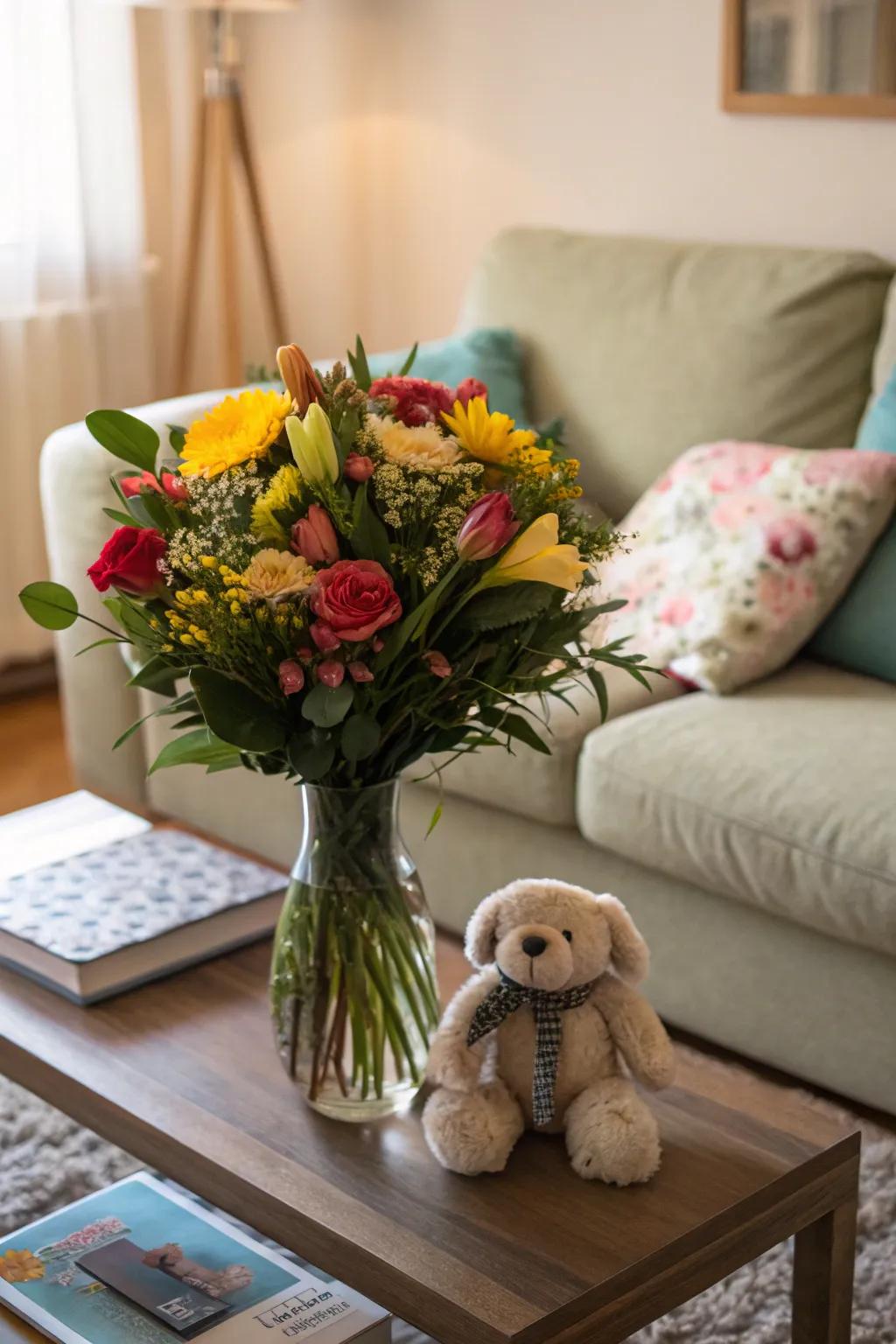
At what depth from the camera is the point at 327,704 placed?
1.17 metres

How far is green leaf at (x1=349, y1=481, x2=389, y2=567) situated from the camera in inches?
46.0

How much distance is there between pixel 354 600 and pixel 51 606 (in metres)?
0.26

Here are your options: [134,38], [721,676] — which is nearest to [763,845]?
[721,676]

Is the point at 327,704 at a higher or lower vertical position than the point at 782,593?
higher

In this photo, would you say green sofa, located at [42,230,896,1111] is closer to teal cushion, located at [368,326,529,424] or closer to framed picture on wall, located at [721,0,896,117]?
teal cushion, located at [368,326,529,424]

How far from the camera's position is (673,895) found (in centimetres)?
203

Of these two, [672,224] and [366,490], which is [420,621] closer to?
[366,490]

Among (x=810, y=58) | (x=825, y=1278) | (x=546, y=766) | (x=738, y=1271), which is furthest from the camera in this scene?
(x=810, y=58)

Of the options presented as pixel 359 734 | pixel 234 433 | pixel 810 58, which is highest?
pixel 810 58

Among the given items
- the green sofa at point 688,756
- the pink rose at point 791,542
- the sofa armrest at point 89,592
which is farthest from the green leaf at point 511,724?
the sofa armrest at point 89,592

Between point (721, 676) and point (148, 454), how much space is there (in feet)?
3.40

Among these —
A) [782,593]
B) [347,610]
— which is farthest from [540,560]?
[782,593]

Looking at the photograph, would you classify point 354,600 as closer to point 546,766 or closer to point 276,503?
point 276,503

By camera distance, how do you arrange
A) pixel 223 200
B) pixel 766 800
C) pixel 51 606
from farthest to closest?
pixel 223 200 < pixel 766 800 < pixel 51 606
